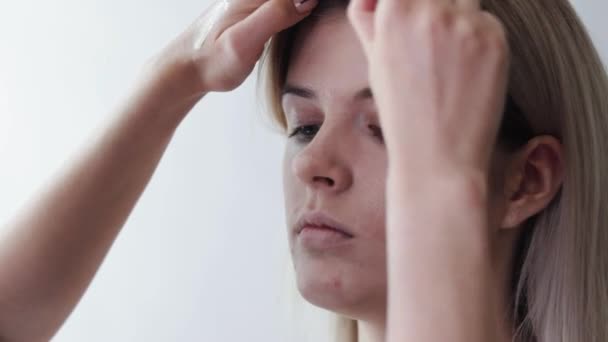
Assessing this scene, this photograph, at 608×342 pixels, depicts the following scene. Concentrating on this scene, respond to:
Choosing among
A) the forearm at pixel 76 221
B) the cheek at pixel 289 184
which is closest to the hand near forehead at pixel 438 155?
the cheek at pixel 289 184

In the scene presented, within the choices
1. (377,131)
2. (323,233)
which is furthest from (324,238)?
(377,131)

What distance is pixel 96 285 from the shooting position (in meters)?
1.37

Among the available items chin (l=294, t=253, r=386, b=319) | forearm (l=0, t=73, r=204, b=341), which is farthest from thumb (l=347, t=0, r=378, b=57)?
forearm (l=0, t=73, r=204, b=341)

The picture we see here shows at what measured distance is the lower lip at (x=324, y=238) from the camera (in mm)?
821

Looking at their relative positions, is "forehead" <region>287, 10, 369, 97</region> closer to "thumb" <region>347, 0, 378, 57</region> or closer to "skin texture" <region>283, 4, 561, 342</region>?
"skin texture" <region>283, 4, 561, 342</region>

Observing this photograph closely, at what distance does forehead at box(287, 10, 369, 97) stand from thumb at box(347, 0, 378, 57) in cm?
24

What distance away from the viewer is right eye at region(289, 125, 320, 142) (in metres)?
0.90

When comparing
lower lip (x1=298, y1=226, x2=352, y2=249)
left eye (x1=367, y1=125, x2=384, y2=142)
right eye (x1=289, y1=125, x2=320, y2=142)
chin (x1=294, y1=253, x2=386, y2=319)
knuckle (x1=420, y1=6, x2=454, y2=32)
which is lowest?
chin (x1=294, y1=253, x2=386, y2=319)

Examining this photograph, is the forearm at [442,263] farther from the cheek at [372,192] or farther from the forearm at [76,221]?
the forearm at [76,221]

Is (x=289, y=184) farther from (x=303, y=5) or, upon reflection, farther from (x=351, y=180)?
(x=303, y=5)

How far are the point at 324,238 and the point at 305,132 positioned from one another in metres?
0.15

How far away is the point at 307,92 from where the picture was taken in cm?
88

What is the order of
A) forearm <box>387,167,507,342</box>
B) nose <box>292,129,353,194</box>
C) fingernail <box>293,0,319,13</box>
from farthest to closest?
fingernail <box>293,0,319,13</box>
nose <box>292,129,353,194</box>
forearm <box>387,167,507,342</box>

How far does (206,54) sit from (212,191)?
1.38 ft
